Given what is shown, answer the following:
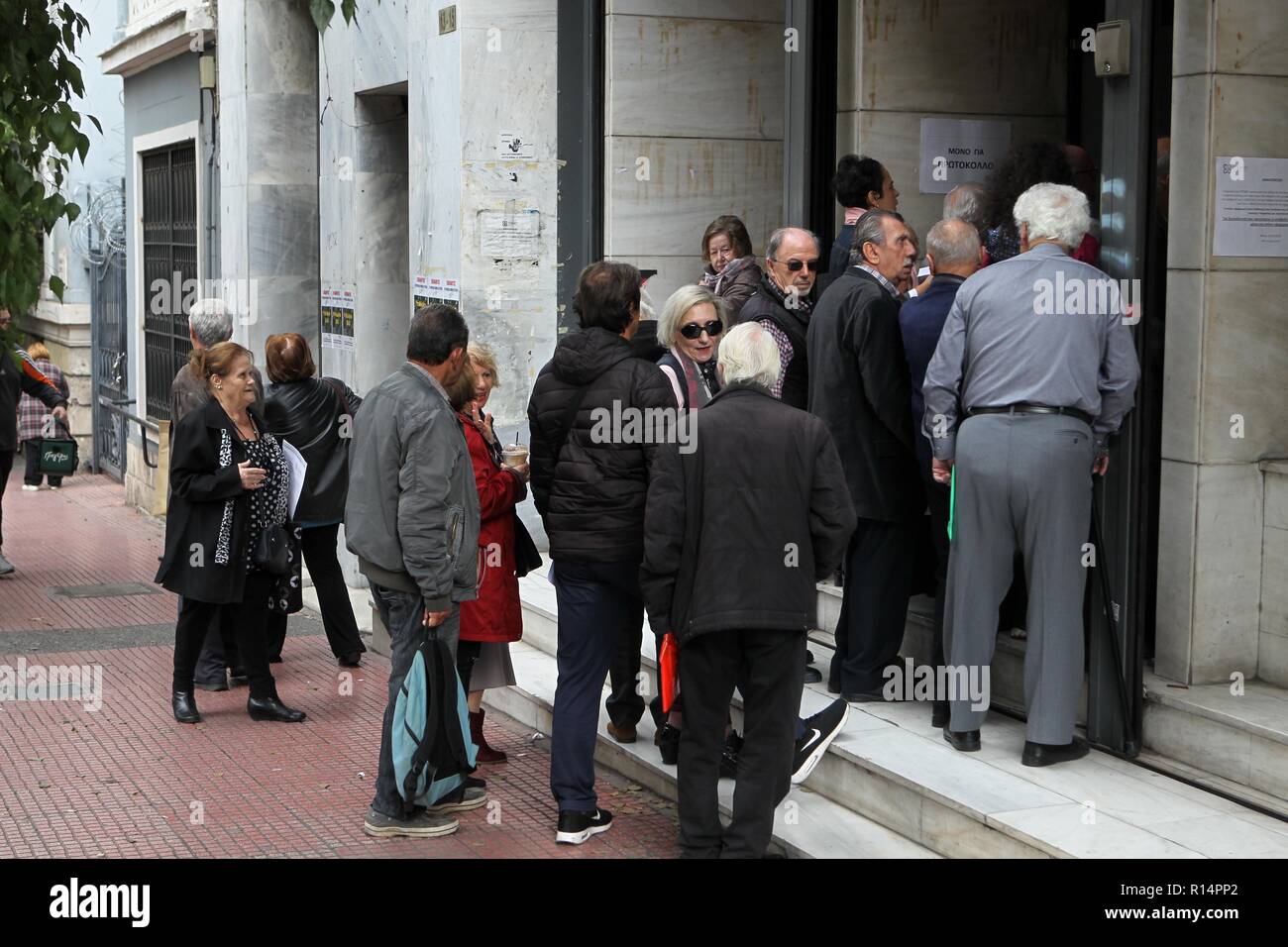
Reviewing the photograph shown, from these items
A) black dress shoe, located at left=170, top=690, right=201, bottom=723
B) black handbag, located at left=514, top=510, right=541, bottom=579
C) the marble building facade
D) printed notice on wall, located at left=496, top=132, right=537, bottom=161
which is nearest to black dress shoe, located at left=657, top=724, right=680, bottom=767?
black handbag, located at left=514, top=510, right=541, bottom=579

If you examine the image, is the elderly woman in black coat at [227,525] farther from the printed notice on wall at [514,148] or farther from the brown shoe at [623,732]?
the printed notice on wall at [514,148]

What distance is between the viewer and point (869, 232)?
661 centimetres

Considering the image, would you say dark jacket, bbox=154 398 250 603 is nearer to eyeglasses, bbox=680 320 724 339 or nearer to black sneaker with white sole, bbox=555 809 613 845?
black sneaker with white sole, bbox=555 809 613 845

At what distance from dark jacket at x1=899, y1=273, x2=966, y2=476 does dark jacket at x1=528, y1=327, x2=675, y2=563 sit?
1005 mm

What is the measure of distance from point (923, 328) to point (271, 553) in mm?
3350

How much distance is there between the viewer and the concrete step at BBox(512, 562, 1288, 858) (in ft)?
17.0

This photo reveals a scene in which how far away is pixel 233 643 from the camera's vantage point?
28.6 ft

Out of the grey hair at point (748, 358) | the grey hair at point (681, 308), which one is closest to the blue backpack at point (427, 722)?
the grey hair at point (681, 308)

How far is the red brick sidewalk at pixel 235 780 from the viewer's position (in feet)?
20.3

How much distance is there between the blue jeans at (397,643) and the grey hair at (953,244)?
225 cm

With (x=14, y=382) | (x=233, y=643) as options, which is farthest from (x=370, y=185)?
(x=233, y=643)

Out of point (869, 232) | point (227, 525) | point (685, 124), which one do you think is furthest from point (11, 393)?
point (869, 232)

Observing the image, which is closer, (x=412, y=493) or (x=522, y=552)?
(x=412, y=493)

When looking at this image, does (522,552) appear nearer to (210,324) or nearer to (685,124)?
(210,324)
